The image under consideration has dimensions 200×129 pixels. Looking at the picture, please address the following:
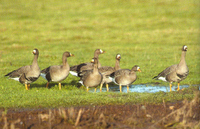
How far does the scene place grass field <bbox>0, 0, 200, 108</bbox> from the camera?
1303 centimetres

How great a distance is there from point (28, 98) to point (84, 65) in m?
5.75

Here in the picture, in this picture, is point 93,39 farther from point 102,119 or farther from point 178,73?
point 102,119

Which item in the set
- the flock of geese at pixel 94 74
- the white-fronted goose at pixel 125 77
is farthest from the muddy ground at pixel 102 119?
the white-fronted goose at pixel 125 77

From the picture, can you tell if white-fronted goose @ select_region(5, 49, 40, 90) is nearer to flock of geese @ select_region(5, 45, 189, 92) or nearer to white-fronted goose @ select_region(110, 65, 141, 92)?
flock of geese @ select_region(5, 45, 189, 92)

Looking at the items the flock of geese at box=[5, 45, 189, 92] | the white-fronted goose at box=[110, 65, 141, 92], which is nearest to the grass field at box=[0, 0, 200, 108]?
the flock of geese at box=[5, 45, 189, 92]

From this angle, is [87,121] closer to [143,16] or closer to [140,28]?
[140,28]

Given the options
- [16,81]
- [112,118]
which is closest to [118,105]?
[112,118]

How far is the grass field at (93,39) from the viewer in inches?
513

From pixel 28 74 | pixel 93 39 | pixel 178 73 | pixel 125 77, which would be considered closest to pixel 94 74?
pixel 125 77

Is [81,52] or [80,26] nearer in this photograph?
[81,52]

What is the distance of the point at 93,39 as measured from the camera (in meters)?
32.3

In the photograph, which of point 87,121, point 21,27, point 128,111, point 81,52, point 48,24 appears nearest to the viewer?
point 87,121

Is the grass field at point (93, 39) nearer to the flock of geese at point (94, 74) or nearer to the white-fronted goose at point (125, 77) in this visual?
the flock of geese at point (94, 74)

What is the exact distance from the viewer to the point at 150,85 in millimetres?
16844
